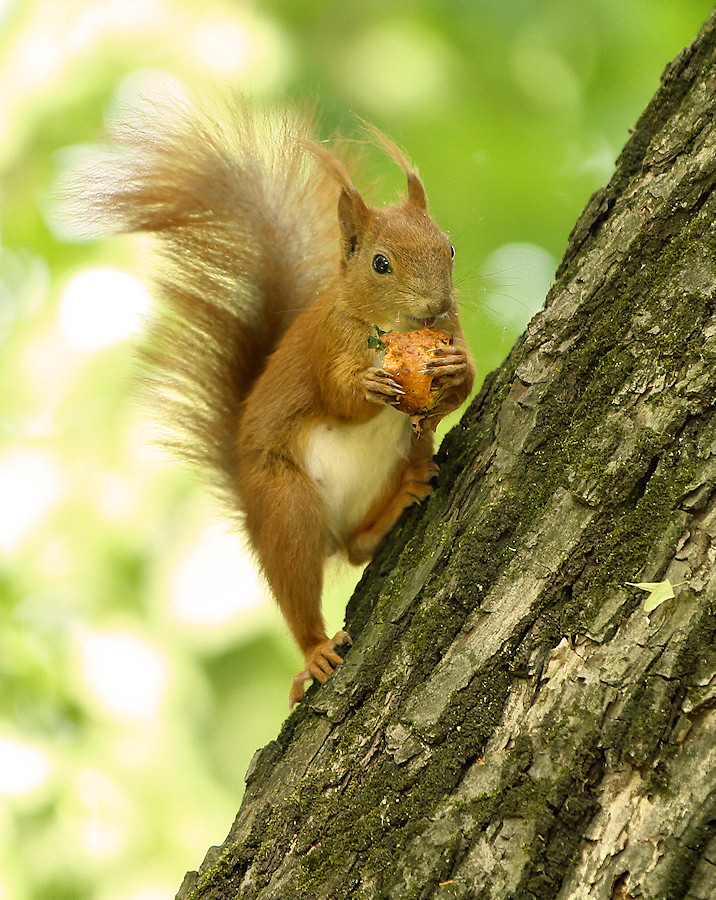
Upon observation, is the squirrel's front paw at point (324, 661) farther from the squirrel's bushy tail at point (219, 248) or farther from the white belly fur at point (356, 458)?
the squirrel's bushy tail at point (219, 248)

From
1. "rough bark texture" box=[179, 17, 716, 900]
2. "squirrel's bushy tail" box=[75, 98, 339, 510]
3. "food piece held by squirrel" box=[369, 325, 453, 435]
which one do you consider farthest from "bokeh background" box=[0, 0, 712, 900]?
"rough bark texture" box=[179, 17, 716, 900]

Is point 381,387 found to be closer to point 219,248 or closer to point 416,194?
point 416,194

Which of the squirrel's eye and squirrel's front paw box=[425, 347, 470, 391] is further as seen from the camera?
the squirrel's eye

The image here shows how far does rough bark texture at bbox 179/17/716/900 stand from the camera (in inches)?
50.8

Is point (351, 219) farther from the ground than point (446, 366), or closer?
farther from the ground

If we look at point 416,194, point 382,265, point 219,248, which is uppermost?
point 219,248

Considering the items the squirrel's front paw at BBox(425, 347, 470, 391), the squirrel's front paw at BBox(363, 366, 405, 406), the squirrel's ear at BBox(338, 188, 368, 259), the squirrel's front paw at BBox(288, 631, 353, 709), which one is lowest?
the squirrel's front paw at BBox(288, 631, 353, 709)

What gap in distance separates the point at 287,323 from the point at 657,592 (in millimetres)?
1613

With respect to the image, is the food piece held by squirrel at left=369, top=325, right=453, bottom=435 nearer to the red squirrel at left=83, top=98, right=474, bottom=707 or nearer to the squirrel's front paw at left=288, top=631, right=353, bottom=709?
the red squirrel at left=83, top=98, right=474, bottom=707

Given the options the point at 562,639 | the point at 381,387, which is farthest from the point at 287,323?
the point at 562,639

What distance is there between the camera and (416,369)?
6.61 feet

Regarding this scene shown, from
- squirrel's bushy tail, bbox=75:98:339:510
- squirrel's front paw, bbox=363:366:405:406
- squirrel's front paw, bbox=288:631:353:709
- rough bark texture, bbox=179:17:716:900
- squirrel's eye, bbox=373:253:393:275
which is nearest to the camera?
rough bark texture, bbox=179:17:716:900

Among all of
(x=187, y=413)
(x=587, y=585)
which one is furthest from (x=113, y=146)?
(x=587, y=585)

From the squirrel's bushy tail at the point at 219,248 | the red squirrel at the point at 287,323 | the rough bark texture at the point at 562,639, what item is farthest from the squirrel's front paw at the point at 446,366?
the squirrel's bushy tail at the point at 219,248
